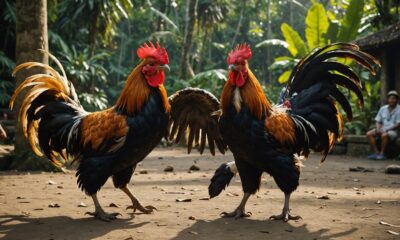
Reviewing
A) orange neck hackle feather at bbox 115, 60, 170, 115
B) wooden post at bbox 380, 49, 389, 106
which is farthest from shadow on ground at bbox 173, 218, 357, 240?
wooden post at bbox 380, 49, 389, 106

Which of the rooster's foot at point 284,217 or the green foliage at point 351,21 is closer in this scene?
the rooster's foot at point 284,217

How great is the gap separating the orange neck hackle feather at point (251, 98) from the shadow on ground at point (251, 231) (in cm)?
108

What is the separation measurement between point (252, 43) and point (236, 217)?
4022 centimetres

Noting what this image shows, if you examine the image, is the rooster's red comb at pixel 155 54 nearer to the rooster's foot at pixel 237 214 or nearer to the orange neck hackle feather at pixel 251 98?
the orange neck hackle feather at pixel 251 98

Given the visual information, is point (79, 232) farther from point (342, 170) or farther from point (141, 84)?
point (342, 170)

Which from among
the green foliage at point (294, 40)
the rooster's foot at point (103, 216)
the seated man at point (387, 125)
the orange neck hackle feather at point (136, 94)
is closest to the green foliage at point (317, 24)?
the green foliage at point (294, 40)

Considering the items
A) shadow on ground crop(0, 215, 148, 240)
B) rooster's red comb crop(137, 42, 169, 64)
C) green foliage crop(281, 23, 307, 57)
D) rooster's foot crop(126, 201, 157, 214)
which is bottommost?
shadow on ground crop(0, 215, 148, 240)

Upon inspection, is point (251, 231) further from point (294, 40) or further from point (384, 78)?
point (294, 40)

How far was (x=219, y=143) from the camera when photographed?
6004 mm

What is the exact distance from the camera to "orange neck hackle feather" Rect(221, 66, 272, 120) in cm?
448

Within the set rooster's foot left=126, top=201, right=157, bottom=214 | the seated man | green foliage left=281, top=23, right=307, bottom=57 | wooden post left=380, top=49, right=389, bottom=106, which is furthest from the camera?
green foliage left=281, top=23, right=307, bottom=57

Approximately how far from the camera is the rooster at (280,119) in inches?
173

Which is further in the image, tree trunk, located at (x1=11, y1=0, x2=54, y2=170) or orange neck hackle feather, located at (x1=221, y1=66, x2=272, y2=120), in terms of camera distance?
tree trunk, located at (x1=11, y1=0, x2=54, y2=170)

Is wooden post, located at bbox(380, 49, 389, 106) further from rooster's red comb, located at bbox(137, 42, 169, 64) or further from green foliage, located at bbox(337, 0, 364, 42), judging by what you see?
rooster's red comb, located at bbox(137, 42, 169, 64)
